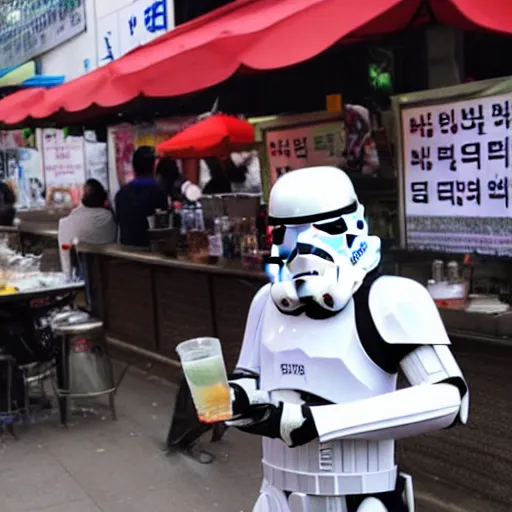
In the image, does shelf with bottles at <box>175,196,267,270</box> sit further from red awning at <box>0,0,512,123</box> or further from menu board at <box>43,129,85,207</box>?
menu board at <box>43,129,85,207</box>

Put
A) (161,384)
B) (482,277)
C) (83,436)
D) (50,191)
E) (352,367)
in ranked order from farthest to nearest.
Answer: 1. (50,191)
2. (161,384)
3. (83,436)
4. (482,277)
5. (352,367)

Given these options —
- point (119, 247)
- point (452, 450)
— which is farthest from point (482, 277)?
point (119, 247)

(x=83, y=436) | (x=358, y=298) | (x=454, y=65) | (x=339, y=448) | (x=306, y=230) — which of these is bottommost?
(x=83, y=436)

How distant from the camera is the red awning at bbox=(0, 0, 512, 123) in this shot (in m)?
3.97

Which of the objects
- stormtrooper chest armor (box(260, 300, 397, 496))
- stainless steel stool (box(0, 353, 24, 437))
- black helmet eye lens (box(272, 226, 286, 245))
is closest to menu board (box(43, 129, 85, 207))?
stainless steel stool (box(0, 353, 24, 437))

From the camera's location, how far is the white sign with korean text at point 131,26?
9672mm

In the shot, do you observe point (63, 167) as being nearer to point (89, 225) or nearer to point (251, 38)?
point (89, 225)

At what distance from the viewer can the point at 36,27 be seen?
13867 mm

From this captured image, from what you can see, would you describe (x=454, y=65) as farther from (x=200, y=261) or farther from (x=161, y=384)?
(x=161, y=384)

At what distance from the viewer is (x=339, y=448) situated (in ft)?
8.11

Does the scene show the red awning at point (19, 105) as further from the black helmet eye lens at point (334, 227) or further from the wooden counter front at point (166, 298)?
the black helmet eye lens at point (334, 227)

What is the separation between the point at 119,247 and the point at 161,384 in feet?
5.05

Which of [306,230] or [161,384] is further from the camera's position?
[161,384]

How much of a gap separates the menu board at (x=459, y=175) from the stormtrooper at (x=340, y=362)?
2012 millimetres
